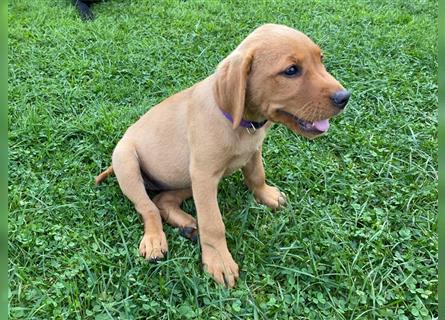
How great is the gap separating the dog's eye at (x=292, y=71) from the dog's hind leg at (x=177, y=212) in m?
1.32

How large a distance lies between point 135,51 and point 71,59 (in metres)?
0.77

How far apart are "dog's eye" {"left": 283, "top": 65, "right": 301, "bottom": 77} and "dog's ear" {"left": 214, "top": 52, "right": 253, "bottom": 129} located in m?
0.22

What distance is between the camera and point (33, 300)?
305 cm

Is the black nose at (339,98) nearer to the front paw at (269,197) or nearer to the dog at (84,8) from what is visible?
the front paw at (269,197)

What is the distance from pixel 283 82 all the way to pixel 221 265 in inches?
48.5

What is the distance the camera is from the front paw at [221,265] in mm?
3145

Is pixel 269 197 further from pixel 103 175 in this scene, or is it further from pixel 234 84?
pixel 103 175

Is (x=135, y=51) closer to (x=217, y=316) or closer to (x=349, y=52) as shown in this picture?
(x=349, y=52)

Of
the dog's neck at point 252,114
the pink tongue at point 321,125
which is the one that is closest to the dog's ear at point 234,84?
the dog's neck at point 252,114

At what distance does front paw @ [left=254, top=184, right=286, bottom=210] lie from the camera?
12.5 feet

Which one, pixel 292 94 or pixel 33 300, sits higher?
pixel 292 94

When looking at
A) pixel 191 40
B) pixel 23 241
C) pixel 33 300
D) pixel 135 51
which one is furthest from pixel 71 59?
pixel 33 300

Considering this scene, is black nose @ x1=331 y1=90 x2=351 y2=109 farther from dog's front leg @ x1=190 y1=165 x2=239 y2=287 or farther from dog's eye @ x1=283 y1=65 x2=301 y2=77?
→ dog's front leg @ x1=190 y1=165 x2=239 y2=287

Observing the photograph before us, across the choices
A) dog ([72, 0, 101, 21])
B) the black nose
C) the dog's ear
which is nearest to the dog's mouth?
the black nose
